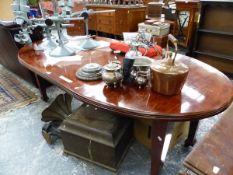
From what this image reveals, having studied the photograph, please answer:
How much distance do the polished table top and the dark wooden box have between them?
0.28 metres

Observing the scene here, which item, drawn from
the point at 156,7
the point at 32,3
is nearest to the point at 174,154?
the point at 156,7

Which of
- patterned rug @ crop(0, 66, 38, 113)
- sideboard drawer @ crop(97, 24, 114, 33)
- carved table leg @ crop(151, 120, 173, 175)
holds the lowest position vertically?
patterned rug @ crop(0, 66, 38, 113)

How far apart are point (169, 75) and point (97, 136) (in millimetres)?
636

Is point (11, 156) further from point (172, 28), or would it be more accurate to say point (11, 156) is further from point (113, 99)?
point (172, 28)

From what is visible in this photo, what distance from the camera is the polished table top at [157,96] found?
861 millimetres

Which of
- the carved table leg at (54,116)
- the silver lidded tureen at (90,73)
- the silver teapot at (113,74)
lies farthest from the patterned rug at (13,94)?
the silver teapot at (113,74)

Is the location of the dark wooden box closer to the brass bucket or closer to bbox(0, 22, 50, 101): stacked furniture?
the brass bucket

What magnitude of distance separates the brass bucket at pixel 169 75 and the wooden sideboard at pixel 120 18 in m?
3.00

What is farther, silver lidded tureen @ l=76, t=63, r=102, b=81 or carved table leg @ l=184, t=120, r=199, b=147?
carved table leg @ l=184, t=120, r=199, b=147

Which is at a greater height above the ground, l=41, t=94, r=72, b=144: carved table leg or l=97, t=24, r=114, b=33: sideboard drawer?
l=97, t=24, r=114, b=33: sideboard drawer

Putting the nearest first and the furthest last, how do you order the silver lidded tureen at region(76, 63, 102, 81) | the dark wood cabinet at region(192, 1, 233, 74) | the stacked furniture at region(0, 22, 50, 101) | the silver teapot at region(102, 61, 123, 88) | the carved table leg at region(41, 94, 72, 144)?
1. the silver teapot at region(102, 61, 123, 88)
2. the silver lidded tureen at region(76, 63, 102, 81)
3. the carved table leg at region(41, 94, 72, 144)
4. the stacked furniture at region(0, 22, 50, 101)
5. the dark wood cabinet at region(192, 1, 233, 74)

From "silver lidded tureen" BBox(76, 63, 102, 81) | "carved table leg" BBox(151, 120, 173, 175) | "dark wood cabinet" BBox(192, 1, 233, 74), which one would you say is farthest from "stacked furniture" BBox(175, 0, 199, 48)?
"carved table leg" BBox(151, 120, 173, 175)

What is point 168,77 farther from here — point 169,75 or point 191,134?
point 191,134

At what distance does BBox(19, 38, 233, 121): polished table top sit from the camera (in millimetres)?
861
